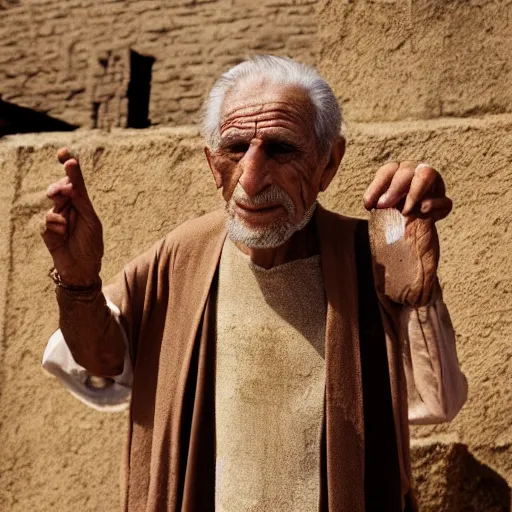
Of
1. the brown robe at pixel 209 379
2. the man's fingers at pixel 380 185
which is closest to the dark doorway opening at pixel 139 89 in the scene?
the brown robe at pixel 209 379

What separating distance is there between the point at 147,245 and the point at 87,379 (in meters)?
1.39

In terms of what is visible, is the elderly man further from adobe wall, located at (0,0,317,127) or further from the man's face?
adobe wall, located at (0,0,317,127)

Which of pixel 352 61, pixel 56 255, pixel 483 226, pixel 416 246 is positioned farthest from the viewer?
pixel 352 61

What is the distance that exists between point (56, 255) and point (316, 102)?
760 mm

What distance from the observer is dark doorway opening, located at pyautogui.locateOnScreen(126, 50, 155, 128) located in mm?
4781

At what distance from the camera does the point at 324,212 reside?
2797mm

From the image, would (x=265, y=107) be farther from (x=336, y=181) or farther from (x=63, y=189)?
(x=336, y=181)

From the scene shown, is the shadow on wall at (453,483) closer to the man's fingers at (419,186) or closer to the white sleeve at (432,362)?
the white sleeve at (432,362)

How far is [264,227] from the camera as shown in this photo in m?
2.57

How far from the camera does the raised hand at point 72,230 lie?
8.41 ft

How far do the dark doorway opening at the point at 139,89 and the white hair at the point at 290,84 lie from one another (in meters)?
2.12

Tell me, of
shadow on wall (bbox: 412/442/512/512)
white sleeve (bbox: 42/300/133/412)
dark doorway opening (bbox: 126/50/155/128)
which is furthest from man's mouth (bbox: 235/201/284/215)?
dark doorway opening (bbox: 126/50/155/128)

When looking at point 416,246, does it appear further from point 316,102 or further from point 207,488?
point 207,488

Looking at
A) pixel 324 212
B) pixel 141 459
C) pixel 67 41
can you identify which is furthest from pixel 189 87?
pixel 141 459
